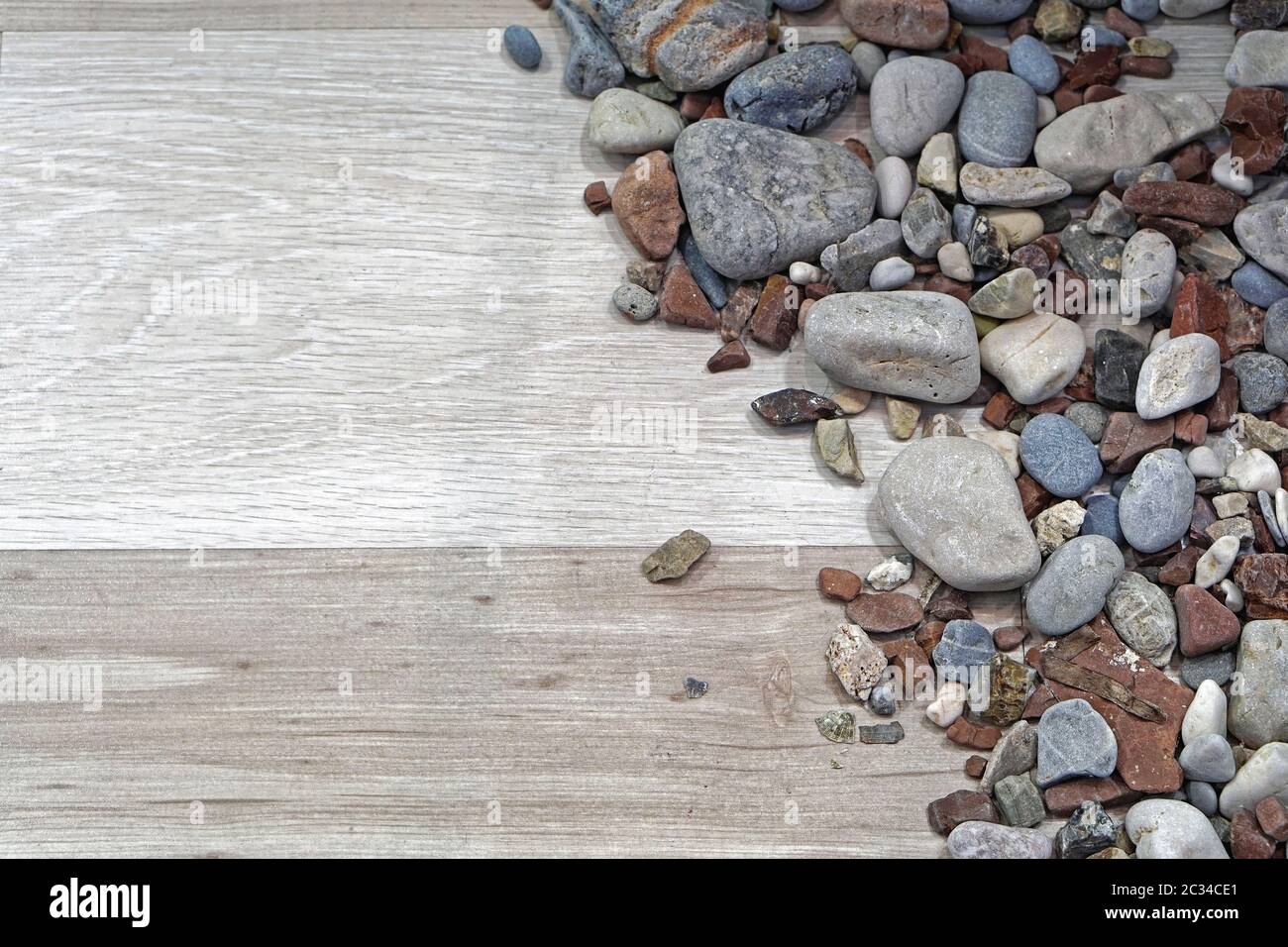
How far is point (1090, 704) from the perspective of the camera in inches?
48.1

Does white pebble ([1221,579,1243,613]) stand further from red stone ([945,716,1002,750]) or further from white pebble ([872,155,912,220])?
white pebble ([872,155,912,220])

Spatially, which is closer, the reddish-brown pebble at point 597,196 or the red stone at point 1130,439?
the red stone at point 1130,439

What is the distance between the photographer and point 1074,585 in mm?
1230

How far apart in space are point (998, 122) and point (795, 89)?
0.27 m

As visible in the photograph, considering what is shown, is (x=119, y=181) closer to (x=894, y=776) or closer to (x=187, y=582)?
(x=187, y=582)

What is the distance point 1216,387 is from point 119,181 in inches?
57.4

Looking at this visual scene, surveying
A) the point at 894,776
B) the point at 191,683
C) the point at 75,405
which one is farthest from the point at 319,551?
the point at 894,776

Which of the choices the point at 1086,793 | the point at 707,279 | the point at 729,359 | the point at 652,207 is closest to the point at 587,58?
the point at 652,207

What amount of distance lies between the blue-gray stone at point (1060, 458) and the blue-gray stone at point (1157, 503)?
51 mm

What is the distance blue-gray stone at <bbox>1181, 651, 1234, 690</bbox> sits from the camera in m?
1.22

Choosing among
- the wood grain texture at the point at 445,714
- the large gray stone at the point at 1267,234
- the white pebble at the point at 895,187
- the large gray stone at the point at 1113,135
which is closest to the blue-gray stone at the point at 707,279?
the white pebble at the point at 895,187

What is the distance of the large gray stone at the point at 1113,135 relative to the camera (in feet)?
4.54

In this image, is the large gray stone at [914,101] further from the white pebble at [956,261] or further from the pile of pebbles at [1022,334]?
the white pebble at [956,261]

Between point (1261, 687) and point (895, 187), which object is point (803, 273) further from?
point (1261, 687)
